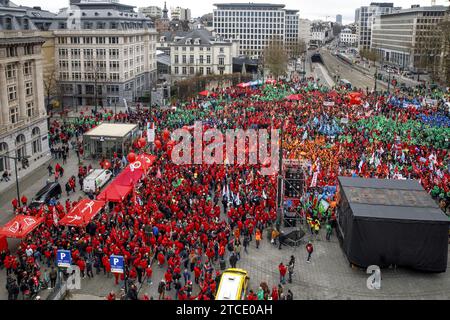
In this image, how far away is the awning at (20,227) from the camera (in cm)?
2286

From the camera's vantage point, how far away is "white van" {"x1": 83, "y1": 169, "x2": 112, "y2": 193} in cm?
3258

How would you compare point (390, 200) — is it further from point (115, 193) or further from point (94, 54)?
point (94, 54)

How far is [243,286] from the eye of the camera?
62.4 feet

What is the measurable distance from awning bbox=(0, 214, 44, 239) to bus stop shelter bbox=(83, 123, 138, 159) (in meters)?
16.4

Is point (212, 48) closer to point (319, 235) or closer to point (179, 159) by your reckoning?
point (179, 159)

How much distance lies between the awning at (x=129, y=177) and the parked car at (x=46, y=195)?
4445 mm

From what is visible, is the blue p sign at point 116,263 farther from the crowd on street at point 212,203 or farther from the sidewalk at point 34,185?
the sidewalk at point 34,185

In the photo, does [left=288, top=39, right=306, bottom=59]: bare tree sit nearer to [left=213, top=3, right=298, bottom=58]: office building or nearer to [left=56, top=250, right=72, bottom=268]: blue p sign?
[left=213, top=3, right=298, bottom=58]: office building

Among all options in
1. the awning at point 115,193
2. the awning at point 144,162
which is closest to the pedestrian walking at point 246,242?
the awning at point 115,193

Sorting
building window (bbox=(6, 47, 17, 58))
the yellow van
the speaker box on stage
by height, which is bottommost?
the speaker box on stage

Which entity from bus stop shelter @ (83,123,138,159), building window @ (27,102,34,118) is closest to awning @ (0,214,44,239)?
bus stop shelter @ (83,123,138,159)

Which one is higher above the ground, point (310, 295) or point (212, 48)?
point (212, 48)
